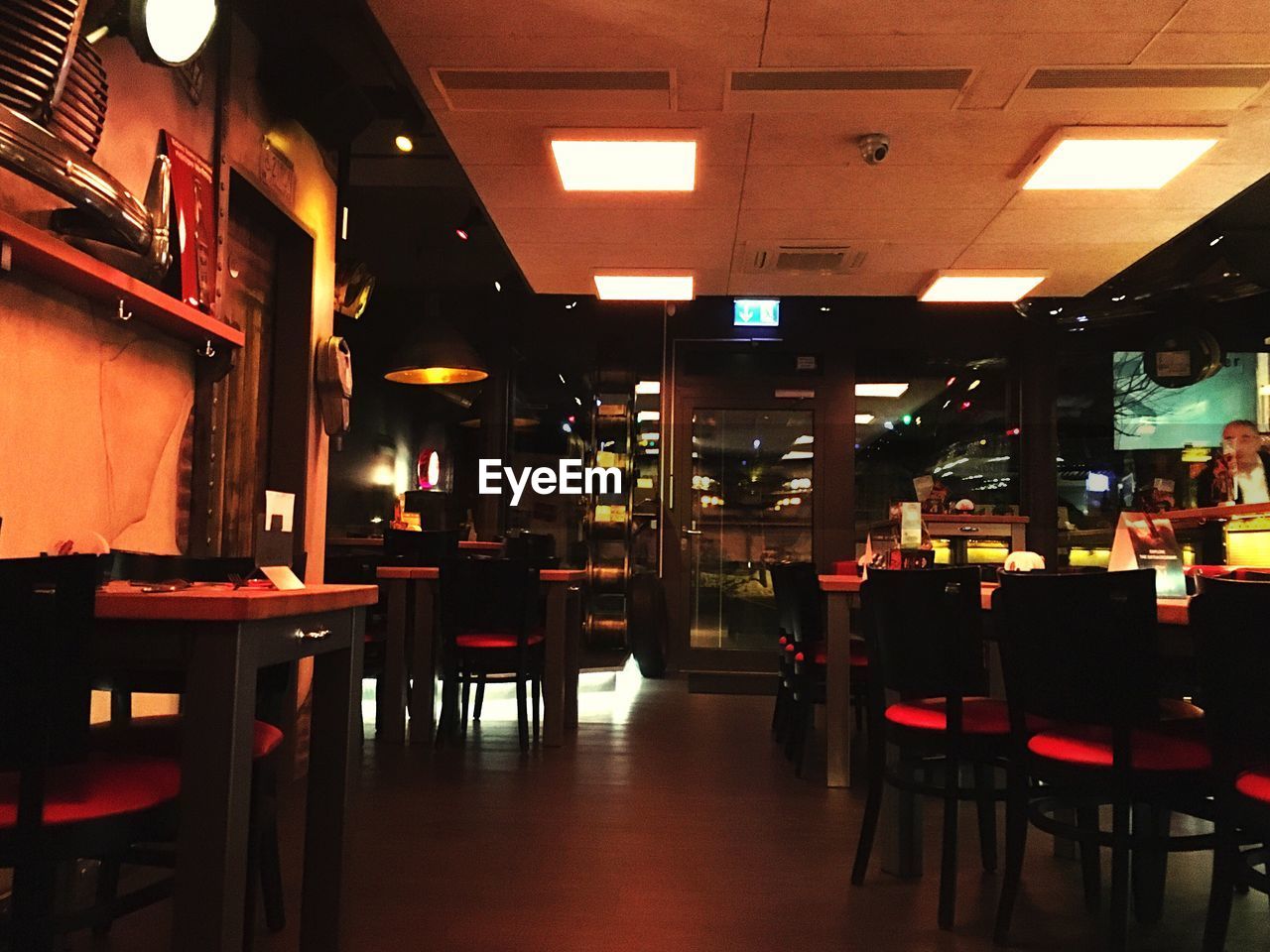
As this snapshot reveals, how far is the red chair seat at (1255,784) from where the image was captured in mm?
1973

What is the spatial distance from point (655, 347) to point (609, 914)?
6.40 m

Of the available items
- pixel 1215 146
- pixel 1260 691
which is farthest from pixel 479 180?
pixel 1260 691

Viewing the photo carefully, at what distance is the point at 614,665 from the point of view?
8.33 meters

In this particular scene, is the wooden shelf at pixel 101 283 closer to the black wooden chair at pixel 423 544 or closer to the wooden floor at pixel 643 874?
the wooden floor at pixel 643 874

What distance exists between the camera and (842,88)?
380 cm

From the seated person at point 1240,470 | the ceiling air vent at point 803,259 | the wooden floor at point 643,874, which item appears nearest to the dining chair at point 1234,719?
the wooden floor at point 643,874

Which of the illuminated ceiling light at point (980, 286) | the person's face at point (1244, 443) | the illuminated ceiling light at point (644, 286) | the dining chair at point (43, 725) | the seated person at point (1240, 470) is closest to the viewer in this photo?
the dining chair at point (43, 725)

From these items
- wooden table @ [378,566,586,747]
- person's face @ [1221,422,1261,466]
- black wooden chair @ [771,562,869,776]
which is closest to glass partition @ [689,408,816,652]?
wooden table @ [378,566,586,747]

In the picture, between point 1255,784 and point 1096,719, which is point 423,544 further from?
point 1255,784

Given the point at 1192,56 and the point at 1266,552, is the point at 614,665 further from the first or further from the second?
the point at 1192,56

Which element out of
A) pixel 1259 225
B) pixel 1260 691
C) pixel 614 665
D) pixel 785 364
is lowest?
pixel 614 665

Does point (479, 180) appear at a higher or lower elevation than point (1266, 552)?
higher

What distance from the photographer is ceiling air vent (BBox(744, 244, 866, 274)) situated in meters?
5.82

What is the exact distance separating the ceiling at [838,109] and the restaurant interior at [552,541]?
26 millimetres
